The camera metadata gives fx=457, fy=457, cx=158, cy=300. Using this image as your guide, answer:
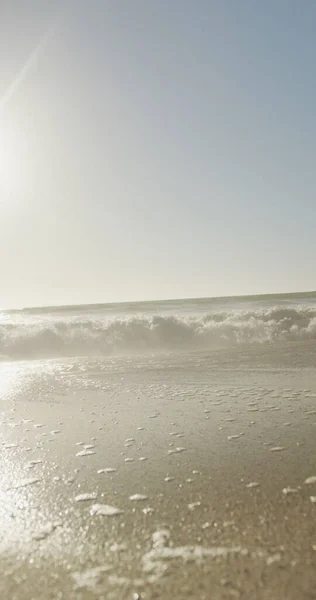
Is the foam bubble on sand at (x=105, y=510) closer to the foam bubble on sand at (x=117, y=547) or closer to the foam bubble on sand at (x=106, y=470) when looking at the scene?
the foam bubble on sand at (x=117, y=547)

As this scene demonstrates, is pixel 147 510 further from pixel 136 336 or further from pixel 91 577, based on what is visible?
pixel 136 336

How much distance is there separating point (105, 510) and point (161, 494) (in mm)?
400

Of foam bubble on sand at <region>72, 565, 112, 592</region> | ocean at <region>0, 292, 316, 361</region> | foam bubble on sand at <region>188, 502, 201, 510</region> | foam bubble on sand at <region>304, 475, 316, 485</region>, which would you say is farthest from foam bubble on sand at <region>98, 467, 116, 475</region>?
ocean at <region>0, 292, 316, 361</region>

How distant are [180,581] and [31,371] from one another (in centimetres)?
725

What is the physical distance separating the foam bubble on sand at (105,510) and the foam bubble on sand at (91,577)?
22.1 inches

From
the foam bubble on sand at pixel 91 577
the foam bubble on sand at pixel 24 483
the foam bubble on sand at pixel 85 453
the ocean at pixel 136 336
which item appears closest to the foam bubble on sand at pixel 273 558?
the foam bubble on sand at pixel 91 577

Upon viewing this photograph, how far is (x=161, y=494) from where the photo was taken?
3.05 meters

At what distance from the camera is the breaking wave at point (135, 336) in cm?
1301

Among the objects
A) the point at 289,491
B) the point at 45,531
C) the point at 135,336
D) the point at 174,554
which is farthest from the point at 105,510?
the point at 135,336

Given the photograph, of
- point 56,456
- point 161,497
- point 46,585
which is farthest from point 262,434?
point 46,585

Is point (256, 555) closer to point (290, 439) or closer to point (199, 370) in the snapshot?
point (290, 439)

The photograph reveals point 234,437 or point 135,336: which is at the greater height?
point 135,336

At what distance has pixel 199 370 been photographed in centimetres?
789

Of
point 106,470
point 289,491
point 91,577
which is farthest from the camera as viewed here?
point 106,470
